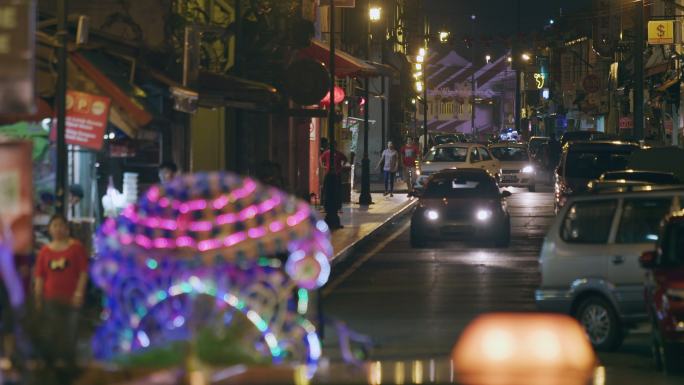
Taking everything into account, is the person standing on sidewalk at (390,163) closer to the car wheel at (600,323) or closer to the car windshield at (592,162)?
the car windshield at (592,162)

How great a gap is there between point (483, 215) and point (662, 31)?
22306mm

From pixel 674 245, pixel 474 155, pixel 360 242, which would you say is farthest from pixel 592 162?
pixel 674 245

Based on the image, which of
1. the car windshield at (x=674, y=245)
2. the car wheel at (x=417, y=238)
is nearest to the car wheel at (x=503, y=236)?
the car wheel at (x=417, y=238)

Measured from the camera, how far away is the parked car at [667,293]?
1242cm

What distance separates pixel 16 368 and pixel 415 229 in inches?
905

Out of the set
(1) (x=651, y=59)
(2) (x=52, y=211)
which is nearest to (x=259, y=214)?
(2) (x=52, y=211)

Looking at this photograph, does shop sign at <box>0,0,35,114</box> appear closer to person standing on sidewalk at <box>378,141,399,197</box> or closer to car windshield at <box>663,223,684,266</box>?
car windshield at <box>663,223,684,266</box>

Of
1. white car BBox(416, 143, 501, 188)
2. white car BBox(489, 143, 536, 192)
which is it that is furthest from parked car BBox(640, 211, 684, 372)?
white car BBox(489, 143, 536, 192)

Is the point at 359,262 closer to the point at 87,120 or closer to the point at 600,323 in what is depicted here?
the point at 87,120

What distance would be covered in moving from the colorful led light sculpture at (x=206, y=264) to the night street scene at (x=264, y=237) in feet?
0.06

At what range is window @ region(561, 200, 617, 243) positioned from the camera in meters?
14.9

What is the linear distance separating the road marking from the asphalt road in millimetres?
15

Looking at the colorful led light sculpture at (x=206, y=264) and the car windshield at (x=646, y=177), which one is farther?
the car windshield at (x=646, y=177)

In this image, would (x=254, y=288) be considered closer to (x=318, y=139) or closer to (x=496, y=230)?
(x=496, y=230)
